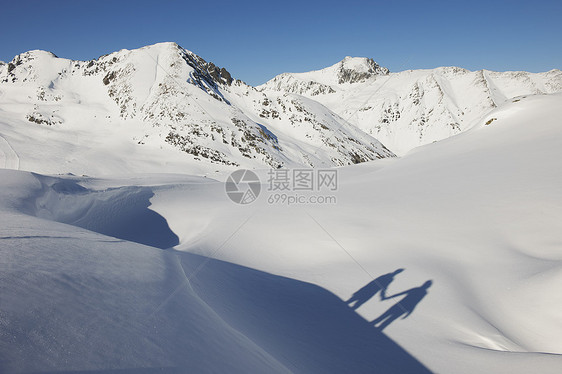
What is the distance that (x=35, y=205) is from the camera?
6840mm

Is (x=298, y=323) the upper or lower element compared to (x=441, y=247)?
lower

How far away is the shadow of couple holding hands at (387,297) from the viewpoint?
4436mm

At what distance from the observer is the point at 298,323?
4.25 m

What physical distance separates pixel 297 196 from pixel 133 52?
5835 cm

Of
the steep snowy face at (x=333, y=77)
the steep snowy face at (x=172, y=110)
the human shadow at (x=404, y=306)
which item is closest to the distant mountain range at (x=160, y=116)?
the steep snowy face at (x=172, y=110)

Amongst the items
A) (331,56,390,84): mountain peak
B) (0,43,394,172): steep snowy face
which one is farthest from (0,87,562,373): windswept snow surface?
(331,56,390,84): mountain peak

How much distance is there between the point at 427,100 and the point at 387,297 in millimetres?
137456

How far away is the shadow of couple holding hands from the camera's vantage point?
4.44 metres

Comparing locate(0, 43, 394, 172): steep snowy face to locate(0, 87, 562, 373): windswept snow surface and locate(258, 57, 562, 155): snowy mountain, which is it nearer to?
locate(0, 87, 562, 373): windswept snow surface

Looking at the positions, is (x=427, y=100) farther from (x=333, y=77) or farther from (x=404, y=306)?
(x=404, y=306)

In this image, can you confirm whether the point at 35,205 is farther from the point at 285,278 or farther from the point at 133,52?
the point at 133,52

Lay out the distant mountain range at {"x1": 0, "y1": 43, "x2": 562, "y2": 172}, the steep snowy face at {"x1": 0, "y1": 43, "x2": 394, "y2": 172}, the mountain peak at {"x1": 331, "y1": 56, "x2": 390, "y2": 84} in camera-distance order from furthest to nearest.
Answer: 1. the mountain peak at {"x1": 331, "y1": 56, "x2": 390, "y2": 84}
2. the steep snowy face at {"x1": 0, "y1": 43, "x2": 394, "y2": 172}
3. the distant mountain range at {"x1": 0, "y1": 43, "x2": 562, "y2": 172}

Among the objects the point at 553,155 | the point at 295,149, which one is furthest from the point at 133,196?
the point at 295,149

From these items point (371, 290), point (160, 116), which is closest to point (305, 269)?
point (371, 290)
